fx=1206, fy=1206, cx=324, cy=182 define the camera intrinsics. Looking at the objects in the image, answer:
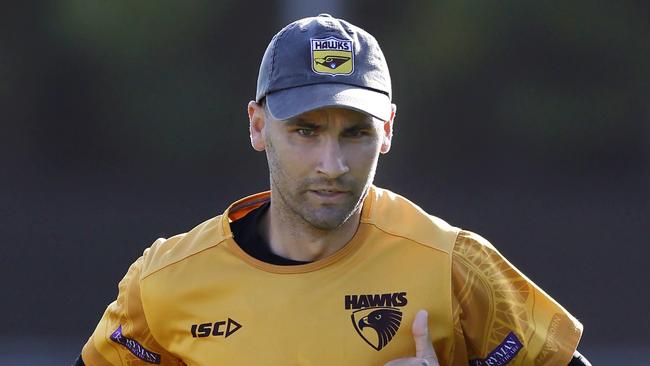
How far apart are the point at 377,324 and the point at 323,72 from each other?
22.6 inches

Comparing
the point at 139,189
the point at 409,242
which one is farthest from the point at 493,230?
the point at 409,242

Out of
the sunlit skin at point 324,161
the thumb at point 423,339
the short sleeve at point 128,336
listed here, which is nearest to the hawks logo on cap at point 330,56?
the sunlit skin at point 324,161

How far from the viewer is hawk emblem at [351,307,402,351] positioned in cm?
267

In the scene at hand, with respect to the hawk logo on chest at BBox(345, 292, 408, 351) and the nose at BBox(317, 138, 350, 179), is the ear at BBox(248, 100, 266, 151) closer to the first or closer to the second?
the nose at BBox(317, 138, 350, 179)

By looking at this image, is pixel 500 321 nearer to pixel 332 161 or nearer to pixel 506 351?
pixel 506 351

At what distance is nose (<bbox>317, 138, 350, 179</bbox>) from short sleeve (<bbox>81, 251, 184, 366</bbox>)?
607mm

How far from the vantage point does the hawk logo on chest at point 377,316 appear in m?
2.67

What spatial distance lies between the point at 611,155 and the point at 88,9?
3453mm

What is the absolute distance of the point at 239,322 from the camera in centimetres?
276

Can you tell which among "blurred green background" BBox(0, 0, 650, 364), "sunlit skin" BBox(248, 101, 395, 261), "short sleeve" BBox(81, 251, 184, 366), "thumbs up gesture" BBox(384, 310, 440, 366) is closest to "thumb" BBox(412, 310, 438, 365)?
"thumbs up gesture" BBox(384, 310, 440, 366)

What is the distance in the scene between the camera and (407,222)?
280 cm

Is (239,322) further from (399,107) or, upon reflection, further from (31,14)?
(31,14)

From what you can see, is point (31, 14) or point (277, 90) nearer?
point (277, 90)

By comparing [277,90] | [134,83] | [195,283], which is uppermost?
[277,90]
